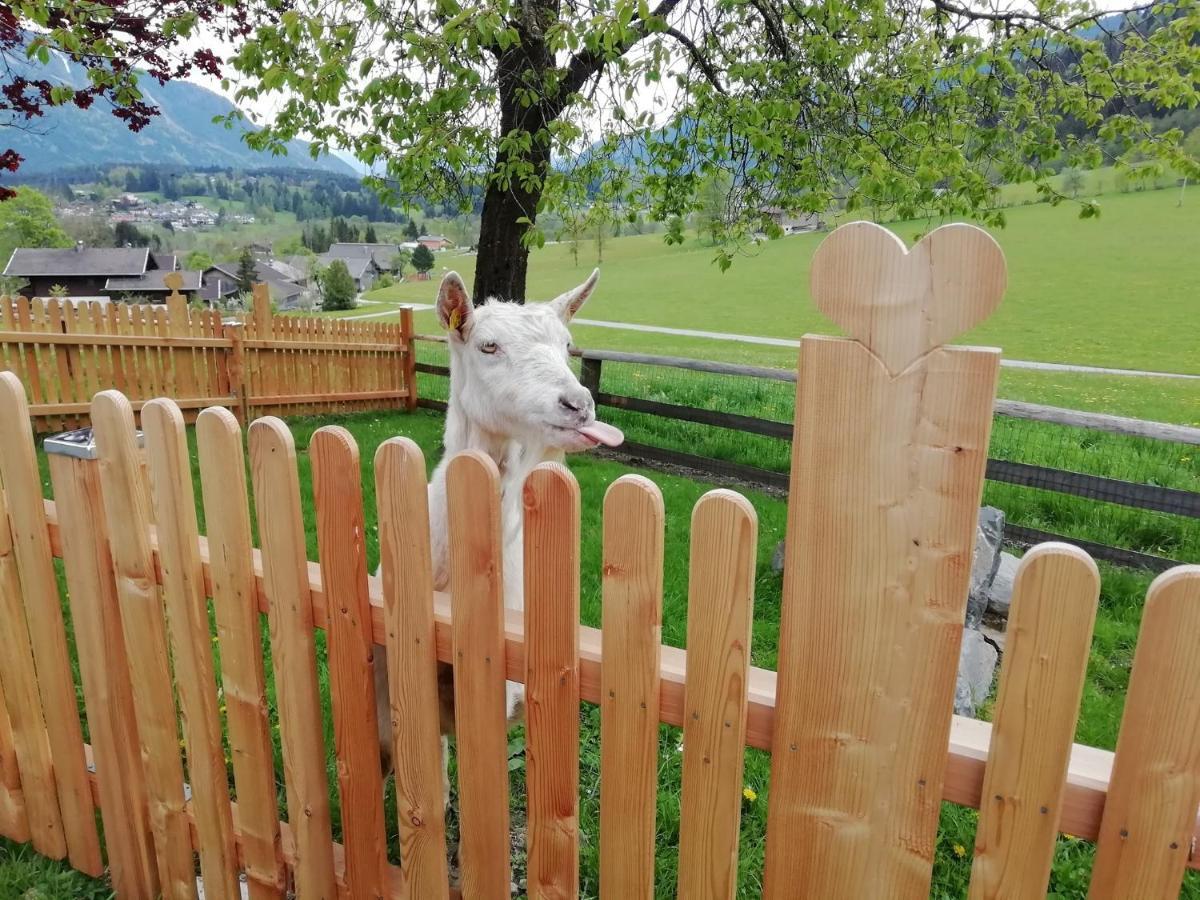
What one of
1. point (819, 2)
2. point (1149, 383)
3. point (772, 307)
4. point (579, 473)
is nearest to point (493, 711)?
point (579, 473)

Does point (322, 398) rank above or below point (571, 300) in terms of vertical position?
below

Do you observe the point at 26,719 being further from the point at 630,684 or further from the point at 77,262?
the point at 77,262

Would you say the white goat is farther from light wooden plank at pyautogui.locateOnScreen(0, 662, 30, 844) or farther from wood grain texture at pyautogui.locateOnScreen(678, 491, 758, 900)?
light wooden plank at pyautogui.locateOnScreen(0, 662, 30, 844)

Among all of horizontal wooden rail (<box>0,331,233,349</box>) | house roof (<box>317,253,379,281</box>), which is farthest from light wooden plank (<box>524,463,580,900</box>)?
house roof (<box>317,253,379,281</box>)

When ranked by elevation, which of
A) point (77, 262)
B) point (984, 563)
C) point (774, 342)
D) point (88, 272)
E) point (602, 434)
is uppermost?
point (77, 262)

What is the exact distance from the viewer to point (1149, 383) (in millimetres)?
18188

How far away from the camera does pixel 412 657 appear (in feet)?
5.25

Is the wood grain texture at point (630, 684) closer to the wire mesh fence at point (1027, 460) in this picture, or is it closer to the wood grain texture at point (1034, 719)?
the wood grain texture at point (1034, 719)

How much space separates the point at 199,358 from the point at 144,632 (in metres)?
8.67

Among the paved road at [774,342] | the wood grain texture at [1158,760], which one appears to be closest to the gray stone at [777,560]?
the wood grain texture at [1158,760]

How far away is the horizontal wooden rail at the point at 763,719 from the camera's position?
3.35ft

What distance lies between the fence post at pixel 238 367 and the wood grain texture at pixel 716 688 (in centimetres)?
959

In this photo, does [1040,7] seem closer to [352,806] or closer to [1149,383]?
[352,806]

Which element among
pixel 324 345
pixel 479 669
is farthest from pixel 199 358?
pixel 479 669
